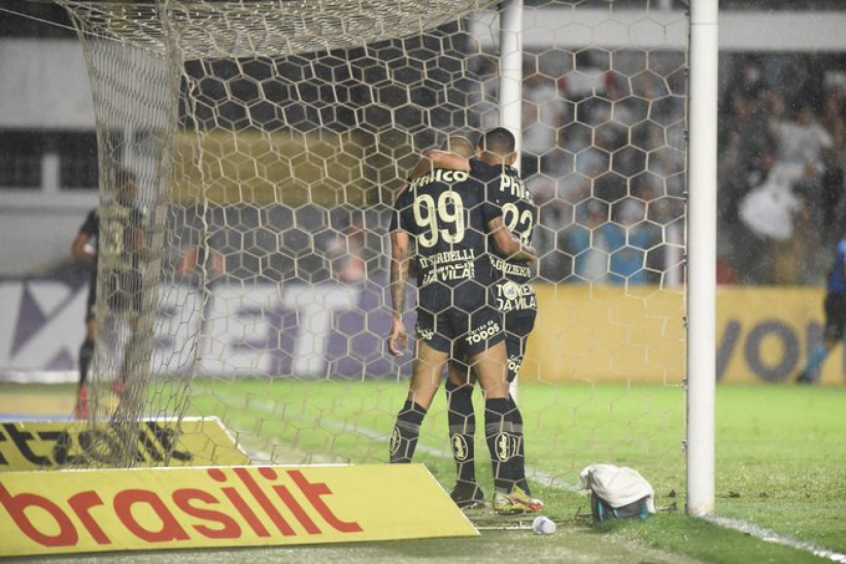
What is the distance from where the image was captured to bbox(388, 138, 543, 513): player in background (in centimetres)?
570

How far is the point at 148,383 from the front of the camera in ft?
20.3

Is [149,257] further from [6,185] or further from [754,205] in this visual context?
[754,205]

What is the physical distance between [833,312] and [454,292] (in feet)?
30.5

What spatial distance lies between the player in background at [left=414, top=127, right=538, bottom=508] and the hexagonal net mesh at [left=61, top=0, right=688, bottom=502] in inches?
17.0

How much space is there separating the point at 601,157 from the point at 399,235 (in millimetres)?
11210

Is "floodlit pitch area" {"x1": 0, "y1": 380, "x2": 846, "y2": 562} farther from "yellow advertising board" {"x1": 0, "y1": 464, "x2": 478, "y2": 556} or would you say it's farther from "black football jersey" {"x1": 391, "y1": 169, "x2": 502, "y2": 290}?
"black football jersey" {"x1": 391, "y1": 169, "x2": 502, "y2": 290}

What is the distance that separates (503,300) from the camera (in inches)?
234

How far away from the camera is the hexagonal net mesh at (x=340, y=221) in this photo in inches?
245

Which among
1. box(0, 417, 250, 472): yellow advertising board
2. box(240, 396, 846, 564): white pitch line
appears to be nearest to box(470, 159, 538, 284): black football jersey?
box(240, 396, 846, 564): white pitch line

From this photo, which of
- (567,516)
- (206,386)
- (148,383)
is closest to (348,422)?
(206,386)

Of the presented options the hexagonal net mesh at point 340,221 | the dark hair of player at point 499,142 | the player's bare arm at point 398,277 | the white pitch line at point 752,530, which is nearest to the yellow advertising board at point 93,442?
the hexagonal net mesh at point 340,221

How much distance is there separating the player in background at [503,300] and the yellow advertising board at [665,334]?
8.53 m

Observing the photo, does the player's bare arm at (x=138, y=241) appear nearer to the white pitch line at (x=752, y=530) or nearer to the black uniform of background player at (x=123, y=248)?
the black uniform of background player at (x=123, y=248)

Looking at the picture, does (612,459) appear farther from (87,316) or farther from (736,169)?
(736,169)
